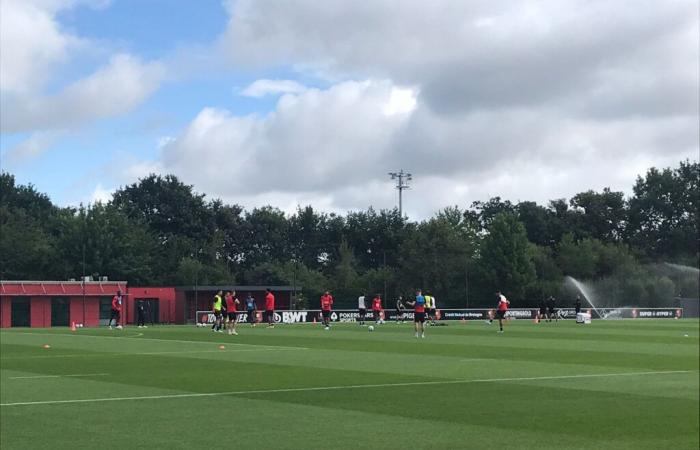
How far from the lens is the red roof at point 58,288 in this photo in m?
76.2

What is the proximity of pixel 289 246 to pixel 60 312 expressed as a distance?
60.3 meters

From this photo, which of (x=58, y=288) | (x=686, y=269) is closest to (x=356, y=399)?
(x=686, y=269)

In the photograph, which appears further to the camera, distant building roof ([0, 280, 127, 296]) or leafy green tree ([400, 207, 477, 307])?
leafy green tree ([400, 207, 477, 307])

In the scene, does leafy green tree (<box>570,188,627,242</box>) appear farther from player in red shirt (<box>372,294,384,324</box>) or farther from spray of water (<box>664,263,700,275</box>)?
player in red shirt (<box>372,294,384,324</box>)

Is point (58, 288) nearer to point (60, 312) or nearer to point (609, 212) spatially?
point (60, 312)

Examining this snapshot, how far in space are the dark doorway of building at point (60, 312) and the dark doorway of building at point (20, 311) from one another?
2.01m

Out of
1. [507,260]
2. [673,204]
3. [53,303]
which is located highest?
[507,260]

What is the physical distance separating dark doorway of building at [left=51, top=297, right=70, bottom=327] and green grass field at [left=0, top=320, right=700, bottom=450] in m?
48.0

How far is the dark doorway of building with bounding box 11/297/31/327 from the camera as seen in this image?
7612 cm

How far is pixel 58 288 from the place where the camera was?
78.6m

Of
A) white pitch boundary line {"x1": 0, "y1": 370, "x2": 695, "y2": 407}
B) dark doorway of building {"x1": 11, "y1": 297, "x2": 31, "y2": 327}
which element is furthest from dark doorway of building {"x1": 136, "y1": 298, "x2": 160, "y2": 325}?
white pitch boundary line {"x1": 0, "y1": 370, "x2": 695, "y2": 407}

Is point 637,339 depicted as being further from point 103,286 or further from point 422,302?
point 103,286

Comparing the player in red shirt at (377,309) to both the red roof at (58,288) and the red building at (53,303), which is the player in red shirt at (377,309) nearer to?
the red roof at (58,288)

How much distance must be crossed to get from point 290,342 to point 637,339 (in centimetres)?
1460
